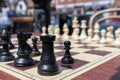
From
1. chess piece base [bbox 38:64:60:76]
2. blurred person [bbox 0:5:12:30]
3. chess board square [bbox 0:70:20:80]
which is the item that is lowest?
chess board square [bbox 0:70:20:80]

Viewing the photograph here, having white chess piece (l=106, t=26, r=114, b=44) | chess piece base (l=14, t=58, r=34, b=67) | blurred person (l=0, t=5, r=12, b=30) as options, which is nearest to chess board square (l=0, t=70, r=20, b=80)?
chess piece base (l=14, t=58, r=34, b=67)

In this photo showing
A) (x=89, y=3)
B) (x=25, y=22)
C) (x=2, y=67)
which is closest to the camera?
(x=2, y=67)

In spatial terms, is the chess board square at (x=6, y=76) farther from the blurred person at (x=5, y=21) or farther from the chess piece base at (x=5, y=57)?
the blurred person at (x=5, y=21)

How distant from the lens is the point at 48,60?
4.53ft

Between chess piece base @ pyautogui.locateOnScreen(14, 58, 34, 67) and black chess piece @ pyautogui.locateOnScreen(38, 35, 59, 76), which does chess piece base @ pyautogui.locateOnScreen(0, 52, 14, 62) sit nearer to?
chess piece base @ pyautogui.locateOnScreen(14, 58, 34, 67)

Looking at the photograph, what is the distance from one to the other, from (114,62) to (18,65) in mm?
950

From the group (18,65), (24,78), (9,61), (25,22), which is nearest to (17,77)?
(24,78)

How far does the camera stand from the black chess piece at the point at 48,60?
134 centimetres

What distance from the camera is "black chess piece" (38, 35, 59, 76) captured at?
1.34 m

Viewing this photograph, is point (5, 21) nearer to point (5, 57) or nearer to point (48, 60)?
point (5, 57)

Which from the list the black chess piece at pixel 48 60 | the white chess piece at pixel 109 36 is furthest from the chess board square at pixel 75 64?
the white chess piece at pixel 109 36

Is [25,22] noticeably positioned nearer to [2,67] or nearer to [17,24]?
[17,24]

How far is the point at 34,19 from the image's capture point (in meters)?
8.02

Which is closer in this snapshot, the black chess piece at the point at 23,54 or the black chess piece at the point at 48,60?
the black chess piece at the point at 48,60
